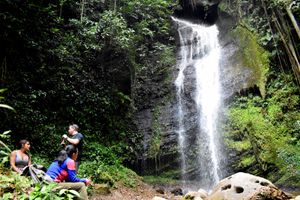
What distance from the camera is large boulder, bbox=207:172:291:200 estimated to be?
6.85 metres

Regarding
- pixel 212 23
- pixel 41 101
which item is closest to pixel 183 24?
pixel 212 23

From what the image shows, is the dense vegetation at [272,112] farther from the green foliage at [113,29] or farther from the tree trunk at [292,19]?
the green foliage at [113,29]

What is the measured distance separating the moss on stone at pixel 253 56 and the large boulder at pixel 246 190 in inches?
257

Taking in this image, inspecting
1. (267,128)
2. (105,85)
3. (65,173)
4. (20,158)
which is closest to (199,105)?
(267,128)

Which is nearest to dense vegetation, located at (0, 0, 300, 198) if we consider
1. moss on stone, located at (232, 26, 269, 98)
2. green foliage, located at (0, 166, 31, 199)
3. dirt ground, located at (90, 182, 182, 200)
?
moss on stone, located at (232, 26, 269, 98)

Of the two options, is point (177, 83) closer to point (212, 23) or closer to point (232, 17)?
point (232, 17)

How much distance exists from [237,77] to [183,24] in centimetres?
725

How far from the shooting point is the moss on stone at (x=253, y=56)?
531 inches

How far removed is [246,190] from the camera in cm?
704

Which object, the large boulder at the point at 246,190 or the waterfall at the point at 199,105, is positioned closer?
the large boulder at the point at 246,190

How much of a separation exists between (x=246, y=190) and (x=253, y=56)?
350 inches

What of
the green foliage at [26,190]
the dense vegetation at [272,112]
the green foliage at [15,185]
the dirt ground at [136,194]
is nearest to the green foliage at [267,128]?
the dense vegetation at [272,112]

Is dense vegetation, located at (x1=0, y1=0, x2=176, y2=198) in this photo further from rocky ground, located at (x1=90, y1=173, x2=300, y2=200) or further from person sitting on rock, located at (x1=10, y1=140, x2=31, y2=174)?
person sitting on rock, located at (x1=10, y1=140, x2=31, y2=174)

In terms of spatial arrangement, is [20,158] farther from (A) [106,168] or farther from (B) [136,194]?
(B) [136,194]
